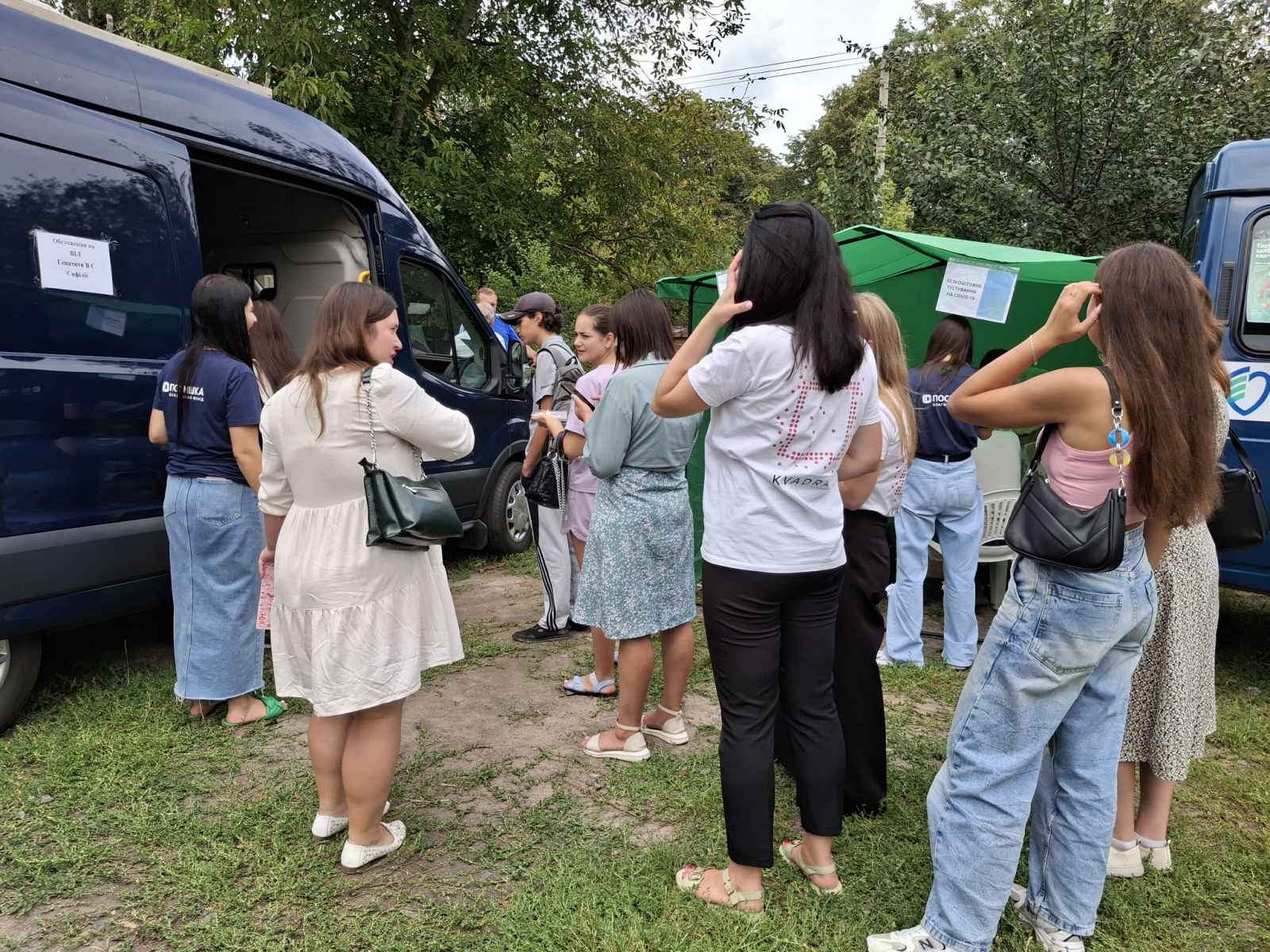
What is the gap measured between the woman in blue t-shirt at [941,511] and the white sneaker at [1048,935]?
221cm

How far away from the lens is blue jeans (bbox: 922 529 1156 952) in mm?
2111

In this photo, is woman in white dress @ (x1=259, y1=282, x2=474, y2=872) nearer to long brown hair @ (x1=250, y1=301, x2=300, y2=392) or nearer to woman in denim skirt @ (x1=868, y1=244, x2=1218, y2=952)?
long brown hair @ (x1=250, y1=301, x2=300, y2=392)

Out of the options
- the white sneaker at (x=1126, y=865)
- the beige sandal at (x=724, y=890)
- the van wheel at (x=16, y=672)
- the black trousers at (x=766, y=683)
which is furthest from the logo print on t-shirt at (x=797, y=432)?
the van wheel at (x=16, y=672)

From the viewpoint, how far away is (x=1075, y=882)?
2.36m

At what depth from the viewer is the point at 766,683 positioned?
7.93ft

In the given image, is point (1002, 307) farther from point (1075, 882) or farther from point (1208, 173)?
point (1075, 882)

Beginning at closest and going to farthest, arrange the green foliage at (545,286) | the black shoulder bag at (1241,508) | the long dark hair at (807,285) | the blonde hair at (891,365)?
the long dark hair at (807,285)
the black shoulder bag at (1241,508)
the blonde hair at (891,365)
the green foliage at (545,286)

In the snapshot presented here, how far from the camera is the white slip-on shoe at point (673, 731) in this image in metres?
3.72

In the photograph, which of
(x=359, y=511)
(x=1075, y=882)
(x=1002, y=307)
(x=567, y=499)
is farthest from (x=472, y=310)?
(x=1075, y=882)

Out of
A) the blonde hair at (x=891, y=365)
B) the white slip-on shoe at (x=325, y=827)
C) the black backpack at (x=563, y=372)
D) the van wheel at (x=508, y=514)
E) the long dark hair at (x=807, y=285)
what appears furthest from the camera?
the van wheel at (x=508, y=514)

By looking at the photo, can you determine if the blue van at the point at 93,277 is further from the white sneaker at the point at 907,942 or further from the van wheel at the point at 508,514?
the white sneaker at the point at 907,942

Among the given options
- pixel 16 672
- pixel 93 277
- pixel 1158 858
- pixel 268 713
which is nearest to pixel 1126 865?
pixel 1158 858

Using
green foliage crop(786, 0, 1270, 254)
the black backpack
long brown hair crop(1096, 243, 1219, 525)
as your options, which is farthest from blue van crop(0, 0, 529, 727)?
green foliage crop(786, 0, 1270, 254)

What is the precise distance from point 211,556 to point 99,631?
1815 millimetres
